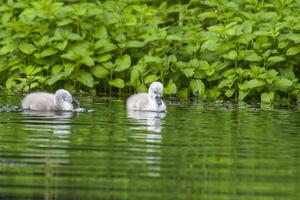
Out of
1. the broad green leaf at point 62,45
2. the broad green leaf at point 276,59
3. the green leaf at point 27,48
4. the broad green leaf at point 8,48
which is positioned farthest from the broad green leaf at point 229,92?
the broad green leaf at point 8,48

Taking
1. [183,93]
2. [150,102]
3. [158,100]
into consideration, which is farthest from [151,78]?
[158,100]

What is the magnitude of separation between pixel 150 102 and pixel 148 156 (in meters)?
5.54

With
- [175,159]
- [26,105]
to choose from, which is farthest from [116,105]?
[175,159]

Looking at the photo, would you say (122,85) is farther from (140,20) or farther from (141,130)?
(141,130)

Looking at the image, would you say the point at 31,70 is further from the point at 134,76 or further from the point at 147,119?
the point at 147,119

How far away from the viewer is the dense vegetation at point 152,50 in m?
19.7

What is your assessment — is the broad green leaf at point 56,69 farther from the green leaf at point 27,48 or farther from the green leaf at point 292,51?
the green leaf at point 292,51

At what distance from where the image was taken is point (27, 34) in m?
20.9

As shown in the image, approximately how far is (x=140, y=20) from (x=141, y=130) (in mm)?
7738

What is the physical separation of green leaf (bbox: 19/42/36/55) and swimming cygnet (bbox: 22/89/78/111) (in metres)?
3.74

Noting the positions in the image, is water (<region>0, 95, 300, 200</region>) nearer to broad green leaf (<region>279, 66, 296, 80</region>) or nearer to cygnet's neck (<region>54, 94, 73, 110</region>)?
cygnet's neck (<region>54, 94, 73, 110</region>)

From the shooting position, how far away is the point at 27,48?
2070 cm

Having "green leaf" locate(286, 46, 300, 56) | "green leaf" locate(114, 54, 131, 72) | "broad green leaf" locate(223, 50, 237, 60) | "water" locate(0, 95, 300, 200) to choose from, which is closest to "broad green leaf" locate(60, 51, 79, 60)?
"green leaf" locate(114, 54, 131, 72)

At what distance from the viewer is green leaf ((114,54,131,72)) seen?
66.1ft
